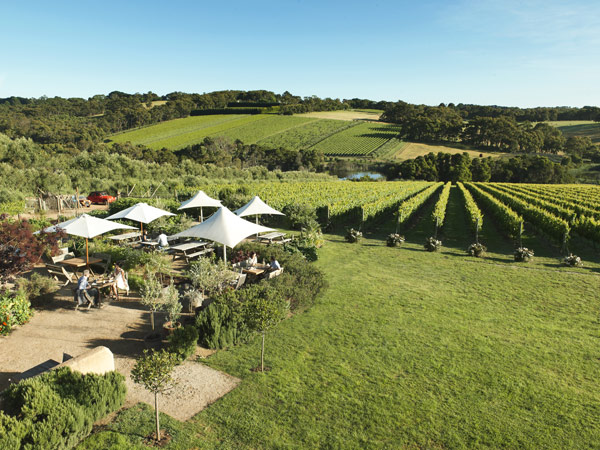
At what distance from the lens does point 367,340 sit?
8.43 meters

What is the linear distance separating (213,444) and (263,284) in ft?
16.3

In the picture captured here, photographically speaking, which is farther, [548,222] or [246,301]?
[548,222]

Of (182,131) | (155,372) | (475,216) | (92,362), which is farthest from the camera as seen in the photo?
(182,131)

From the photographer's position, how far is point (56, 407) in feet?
15.9

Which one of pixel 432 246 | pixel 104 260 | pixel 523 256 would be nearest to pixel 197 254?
pixel 104 260

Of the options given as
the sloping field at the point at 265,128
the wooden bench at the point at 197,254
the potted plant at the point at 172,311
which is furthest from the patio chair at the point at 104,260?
the sloping field at the point at 265,128

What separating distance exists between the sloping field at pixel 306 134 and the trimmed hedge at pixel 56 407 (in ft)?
303

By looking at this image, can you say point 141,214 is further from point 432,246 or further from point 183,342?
point 432,246

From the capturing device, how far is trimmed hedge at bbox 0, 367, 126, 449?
4.46 metres

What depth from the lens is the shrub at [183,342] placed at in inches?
284

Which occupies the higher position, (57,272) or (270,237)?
(57,272)

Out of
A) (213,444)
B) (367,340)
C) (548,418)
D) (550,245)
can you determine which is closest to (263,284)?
(367,340)

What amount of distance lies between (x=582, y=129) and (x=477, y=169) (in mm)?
68719

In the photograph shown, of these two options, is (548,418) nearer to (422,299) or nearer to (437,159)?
(422,299)
